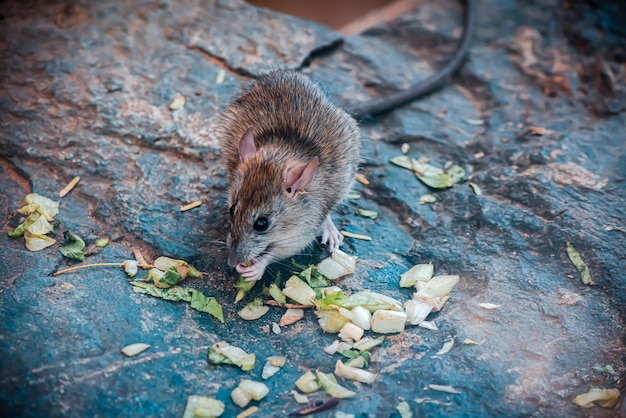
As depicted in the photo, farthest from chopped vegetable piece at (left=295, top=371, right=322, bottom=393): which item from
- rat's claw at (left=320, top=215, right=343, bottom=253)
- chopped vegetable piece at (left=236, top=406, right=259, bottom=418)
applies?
rat's claw at (left=320, top=215, right=343, bottom=253)

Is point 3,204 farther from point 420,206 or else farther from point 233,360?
point 420,206

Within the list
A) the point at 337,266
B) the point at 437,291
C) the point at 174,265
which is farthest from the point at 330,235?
the point at 174,265

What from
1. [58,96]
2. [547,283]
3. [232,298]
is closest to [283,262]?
[232,298]

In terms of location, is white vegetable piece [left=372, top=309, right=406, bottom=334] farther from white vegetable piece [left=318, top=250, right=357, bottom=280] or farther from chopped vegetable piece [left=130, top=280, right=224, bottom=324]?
chopped vegetable piece [left=130, top=280, right=224, bottom=324]

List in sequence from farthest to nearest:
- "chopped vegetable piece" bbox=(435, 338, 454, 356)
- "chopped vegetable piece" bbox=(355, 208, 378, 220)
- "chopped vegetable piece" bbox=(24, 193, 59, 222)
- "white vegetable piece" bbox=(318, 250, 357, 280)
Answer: "chopped vegetable piece" bbox=(355, 208, 378, 220) < "chopped vegetable piece" bbox=(24, 193, 59, 222) < "white vegetable piece" bbox=(318, 250, 357, 280) < "chopped vegetable piece" bbox=(435, 338, 454, 356)

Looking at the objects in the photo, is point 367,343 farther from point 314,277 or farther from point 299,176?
point 299,176

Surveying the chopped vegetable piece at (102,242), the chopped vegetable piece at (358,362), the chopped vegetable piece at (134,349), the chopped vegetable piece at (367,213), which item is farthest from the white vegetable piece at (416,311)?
the chopped vegetable piece at (102,242)
